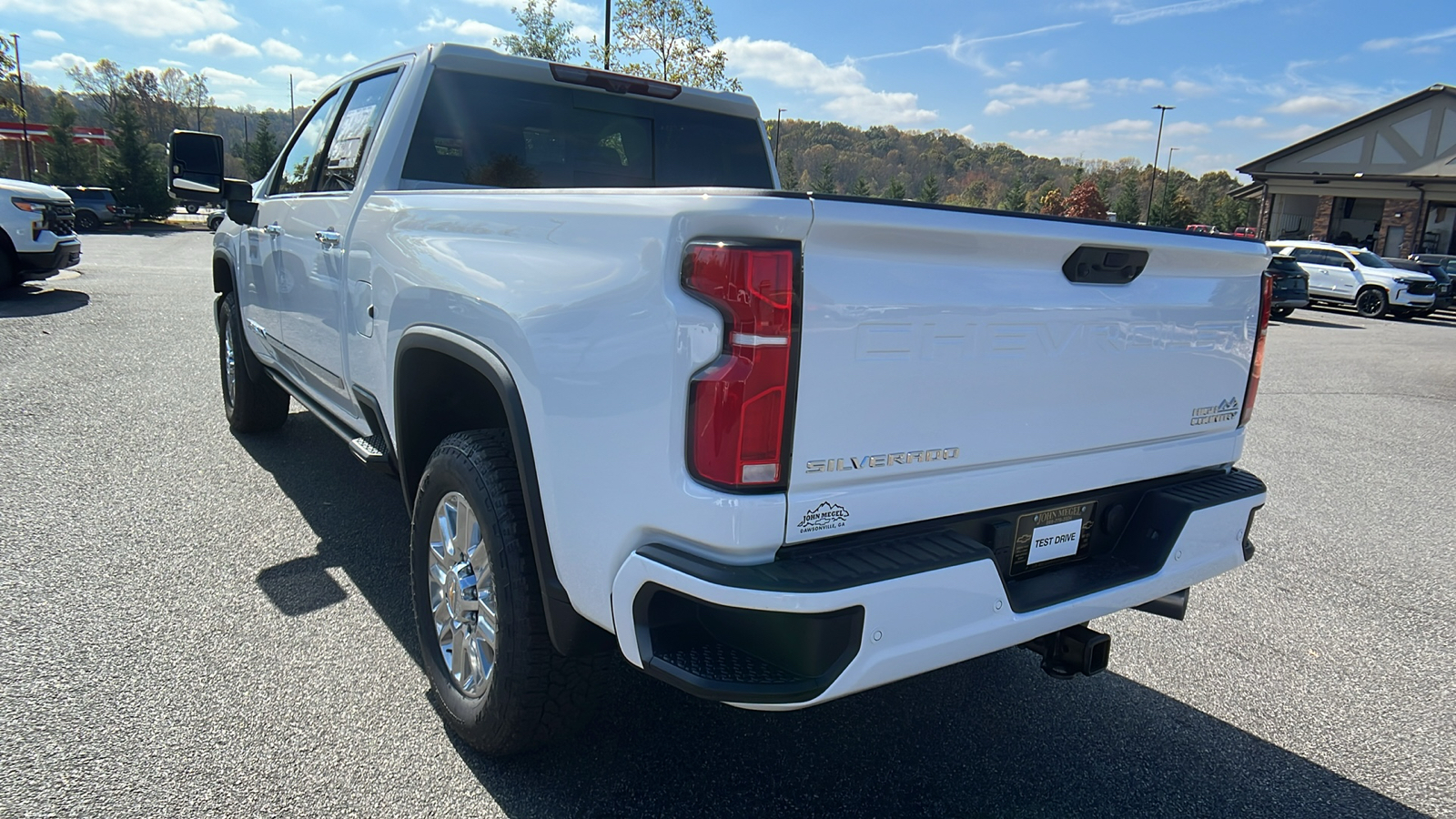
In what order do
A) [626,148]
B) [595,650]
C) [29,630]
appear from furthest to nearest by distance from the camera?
1. [626,148]
2. [29,630]
3. [595,650]

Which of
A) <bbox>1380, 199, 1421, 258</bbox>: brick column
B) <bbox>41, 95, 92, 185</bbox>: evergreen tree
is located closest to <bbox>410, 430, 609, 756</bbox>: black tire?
<bbox>1380, 199, 1421, 258</bbox>: brick column

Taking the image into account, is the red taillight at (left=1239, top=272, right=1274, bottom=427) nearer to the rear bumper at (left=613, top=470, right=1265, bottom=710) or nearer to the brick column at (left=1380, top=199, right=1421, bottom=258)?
the rear bumper at (left=613, top=470, right=1265, bottom=710)

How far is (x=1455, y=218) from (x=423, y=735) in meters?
46.2

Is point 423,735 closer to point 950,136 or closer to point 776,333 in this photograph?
point 776,333

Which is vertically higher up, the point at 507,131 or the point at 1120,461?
the point at 507,131

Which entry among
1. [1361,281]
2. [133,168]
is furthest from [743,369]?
[133,168]

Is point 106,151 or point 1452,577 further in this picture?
point 106,151

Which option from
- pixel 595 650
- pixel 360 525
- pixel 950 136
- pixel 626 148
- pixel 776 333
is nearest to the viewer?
pixel 776 333

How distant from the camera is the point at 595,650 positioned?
7.63 ft

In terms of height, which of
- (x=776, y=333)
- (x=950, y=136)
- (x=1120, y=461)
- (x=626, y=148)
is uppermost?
(x=950, y=136)

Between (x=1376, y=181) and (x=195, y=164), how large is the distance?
4463 centimetres

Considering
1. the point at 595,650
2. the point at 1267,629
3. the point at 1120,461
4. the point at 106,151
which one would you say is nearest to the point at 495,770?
the point at 595,650

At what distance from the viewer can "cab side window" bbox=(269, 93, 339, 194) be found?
446 centimetres

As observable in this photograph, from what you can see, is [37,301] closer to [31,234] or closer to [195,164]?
[31,234]
